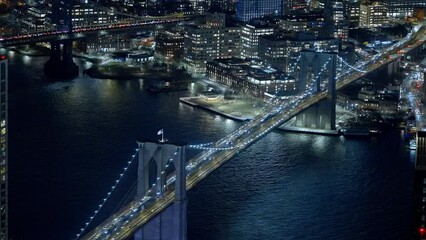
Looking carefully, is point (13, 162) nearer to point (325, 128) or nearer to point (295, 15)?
point (325, 128)

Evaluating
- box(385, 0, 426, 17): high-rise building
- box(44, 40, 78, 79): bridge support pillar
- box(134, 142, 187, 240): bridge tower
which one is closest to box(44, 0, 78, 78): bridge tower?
box(44, 40, 78, 79): bridge support pillar

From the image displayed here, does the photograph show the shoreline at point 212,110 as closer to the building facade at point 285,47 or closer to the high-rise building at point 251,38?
the building facade at point 285,47

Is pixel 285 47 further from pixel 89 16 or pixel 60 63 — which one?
pixel 89 16

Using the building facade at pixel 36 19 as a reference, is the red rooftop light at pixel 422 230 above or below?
below

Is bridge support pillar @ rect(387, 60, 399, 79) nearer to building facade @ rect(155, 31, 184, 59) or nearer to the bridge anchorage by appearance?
the bridge anchorage

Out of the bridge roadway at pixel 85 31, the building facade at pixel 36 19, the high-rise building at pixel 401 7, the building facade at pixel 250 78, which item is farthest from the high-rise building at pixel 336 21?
the building facade at pixel 36 19

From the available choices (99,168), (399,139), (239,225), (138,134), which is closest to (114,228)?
(239,225)

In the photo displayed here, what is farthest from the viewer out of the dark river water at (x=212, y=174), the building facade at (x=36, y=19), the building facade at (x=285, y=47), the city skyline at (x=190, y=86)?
the building facade at (x=36, y=19)
